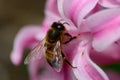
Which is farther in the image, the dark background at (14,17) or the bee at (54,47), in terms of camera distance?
the dark background at (14,17)

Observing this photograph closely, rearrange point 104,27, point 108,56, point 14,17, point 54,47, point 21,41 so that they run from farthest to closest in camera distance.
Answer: point 14,17 → point 21,41 → point 108,56 → point 54,47 → point 104,27

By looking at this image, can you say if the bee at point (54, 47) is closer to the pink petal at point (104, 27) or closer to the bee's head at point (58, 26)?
the bee's head at point (58, 26)

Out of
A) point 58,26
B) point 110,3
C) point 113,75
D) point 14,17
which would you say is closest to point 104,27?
point 110,3

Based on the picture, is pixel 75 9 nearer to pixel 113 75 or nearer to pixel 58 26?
pixel 58 26

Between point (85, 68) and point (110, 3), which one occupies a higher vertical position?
point (110, 3)

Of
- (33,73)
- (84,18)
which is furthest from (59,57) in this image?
(33,73)

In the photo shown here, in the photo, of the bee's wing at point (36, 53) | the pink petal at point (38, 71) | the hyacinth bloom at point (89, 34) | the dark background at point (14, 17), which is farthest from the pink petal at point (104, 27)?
the dark background at point (14, 17)
